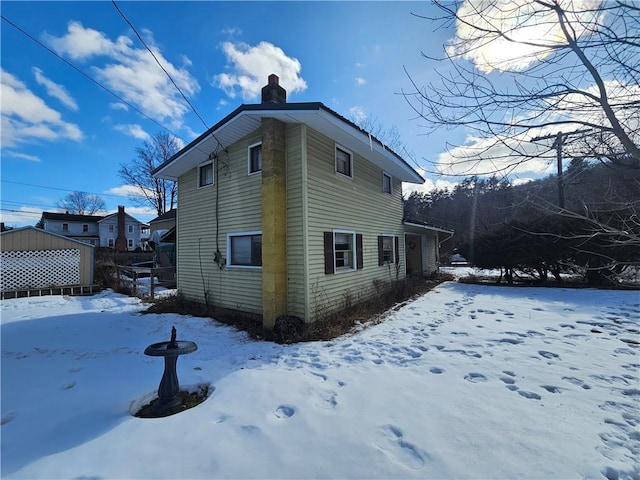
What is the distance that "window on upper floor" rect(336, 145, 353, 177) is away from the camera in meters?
7.86

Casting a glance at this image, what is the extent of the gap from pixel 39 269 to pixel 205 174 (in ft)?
27.7

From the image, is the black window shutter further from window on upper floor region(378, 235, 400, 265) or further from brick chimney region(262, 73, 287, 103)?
brick chimney region(262, 73, 287, 103)

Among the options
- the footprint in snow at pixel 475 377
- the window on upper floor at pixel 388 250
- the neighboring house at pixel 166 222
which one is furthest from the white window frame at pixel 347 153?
the neighboring house at pixel 166 222

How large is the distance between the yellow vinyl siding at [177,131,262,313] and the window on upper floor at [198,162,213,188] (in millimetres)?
227

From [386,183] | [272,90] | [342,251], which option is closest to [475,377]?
[342,251]

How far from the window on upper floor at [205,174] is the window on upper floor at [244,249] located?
7.45 ft

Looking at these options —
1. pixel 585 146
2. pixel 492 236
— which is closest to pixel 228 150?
pixel 585 146

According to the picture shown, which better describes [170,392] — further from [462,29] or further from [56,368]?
[462,29]

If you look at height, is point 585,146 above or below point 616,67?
below

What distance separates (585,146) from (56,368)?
7620mm

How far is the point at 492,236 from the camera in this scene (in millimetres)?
13391

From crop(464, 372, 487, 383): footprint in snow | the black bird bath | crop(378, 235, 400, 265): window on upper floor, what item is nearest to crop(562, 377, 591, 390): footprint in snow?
crop(464, 372, 487, 383): footprint in snow

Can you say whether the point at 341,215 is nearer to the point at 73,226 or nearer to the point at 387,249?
the point at 387,249

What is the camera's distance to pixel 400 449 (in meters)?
2.33
